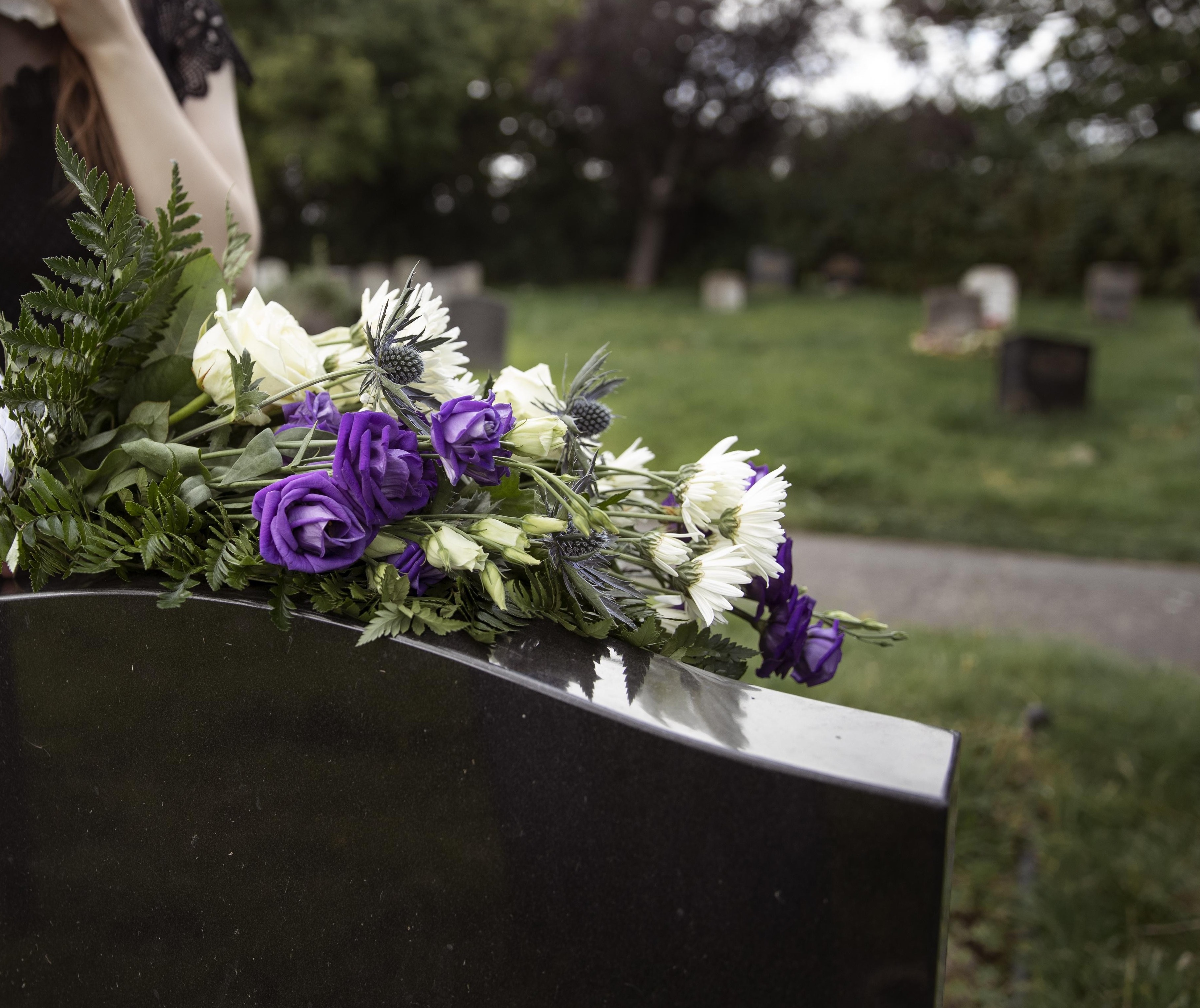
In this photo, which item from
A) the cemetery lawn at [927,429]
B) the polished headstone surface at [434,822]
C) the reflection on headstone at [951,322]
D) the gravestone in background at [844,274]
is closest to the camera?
the polished headstone surface at [434,822]

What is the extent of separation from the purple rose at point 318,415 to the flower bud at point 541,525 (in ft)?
0.75

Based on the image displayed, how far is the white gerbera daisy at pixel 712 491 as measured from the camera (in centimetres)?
102

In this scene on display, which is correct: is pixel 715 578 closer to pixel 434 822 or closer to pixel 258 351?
pixel 434 822

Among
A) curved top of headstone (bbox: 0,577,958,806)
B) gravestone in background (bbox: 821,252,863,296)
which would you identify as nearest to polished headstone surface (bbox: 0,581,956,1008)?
curved top of headstone (bbox: 0,577,958,806)

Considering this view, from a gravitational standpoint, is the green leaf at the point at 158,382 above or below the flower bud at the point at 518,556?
above

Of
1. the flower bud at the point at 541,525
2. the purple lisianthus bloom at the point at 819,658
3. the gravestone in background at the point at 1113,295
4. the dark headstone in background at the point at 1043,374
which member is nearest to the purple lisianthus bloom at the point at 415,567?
the flower bud at the point at 541,525

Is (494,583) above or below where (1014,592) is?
above

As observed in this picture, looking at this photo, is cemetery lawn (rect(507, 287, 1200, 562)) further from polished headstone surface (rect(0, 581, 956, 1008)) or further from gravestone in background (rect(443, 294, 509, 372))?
polished headstone surface (rect(0, 581, 956, 1008))

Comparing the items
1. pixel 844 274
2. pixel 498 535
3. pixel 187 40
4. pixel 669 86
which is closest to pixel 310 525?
pixel 498 535

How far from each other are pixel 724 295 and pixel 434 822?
15.9 metres

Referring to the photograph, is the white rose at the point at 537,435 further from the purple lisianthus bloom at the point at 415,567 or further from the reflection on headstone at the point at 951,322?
the reflection on headstone at the point at 951,322

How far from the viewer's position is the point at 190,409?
1065 millimetres

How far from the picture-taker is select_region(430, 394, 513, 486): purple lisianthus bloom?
896 millimetres

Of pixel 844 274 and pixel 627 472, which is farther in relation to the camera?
pixel 844 274
